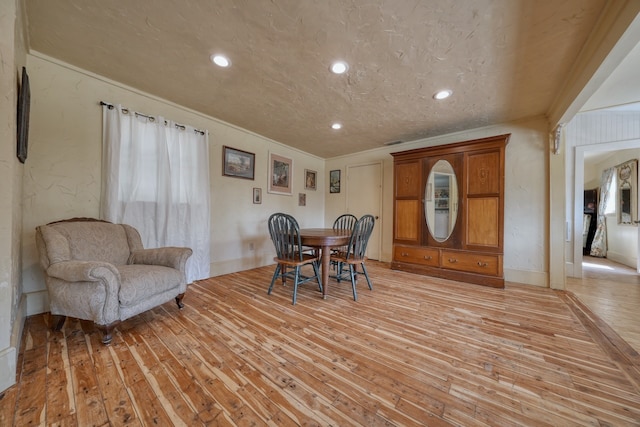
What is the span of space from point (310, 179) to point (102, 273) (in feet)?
12.7

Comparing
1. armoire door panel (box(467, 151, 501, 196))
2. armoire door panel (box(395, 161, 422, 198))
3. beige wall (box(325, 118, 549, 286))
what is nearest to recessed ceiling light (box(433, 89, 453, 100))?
armoire door panel (box(467, 151, 501, 196))

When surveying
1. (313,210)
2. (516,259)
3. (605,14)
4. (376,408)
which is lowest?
(376,408)

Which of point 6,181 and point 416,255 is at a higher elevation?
point 6,181

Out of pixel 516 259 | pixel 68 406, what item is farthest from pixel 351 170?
pixel 68 406

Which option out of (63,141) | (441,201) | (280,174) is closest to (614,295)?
(441,201)

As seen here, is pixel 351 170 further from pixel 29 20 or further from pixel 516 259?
pixel 29 20

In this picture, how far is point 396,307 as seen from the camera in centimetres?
226

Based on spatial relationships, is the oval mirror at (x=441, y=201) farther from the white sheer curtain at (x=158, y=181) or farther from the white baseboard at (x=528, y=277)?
the white sheer curtain at (x=158, y=181)

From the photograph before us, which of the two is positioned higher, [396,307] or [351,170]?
[351,170]

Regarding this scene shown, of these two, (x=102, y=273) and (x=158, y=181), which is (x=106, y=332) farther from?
(x=158, y=181)

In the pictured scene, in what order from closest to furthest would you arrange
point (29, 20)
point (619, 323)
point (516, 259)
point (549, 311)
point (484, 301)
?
point (29, 20)
point (619, 323)
point (549, 311)
point (484, 301)
point (516, 259)

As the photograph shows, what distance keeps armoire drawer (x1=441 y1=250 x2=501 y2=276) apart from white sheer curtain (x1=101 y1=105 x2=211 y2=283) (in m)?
3.47

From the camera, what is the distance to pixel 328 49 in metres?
1.79

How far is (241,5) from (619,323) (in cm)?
395
